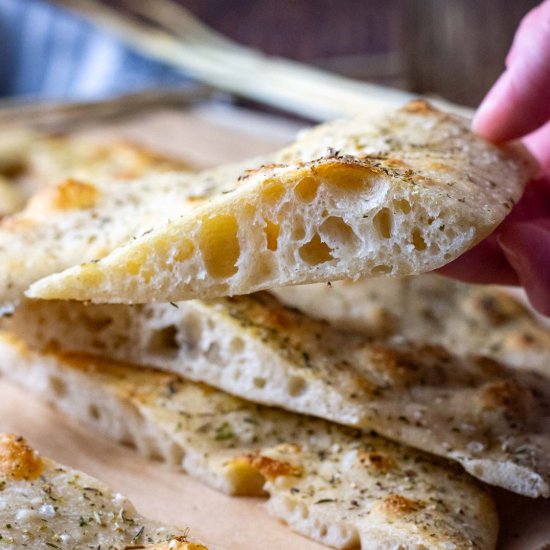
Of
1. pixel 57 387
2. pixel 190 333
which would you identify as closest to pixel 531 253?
pixel 190 333

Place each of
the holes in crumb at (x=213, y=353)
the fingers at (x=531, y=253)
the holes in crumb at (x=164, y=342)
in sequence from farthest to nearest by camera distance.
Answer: the holes in crumb at (x=164, y=342) < the holes in crumb at (x=213, y=353) < the fingers at (x=531, y=253)

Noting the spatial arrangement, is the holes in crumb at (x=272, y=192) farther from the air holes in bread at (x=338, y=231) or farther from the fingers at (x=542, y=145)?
the fingers at (x=542, y=145)

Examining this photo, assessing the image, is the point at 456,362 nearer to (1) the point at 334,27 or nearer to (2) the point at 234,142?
(2) the point at 234,142

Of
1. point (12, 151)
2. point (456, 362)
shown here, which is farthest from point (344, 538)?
point (12, 151)

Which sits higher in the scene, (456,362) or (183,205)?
(183,205)

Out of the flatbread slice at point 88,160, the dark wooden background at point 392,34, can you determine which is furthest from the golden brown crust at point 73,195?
the dark wooden background at point 392,34
